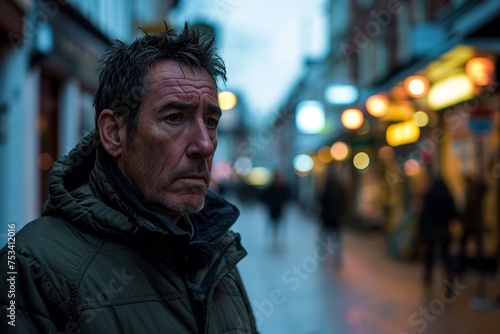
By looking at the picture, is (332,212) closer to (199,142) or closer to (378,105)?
(378,105)

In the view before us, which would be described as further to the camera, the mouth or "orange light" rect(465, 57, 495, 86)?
"orange light" rect(465, 57, 495, 86)

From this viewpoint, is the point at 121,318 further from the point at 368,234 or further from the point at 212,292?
the point at 368,234

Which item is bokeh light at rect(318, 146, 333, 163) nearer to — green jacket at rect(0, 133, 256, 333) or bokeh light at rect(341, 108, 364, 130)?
bokeh light at rect(341, 108, 364, 130)

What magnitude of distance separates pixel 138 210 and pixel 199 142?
0.81 feet

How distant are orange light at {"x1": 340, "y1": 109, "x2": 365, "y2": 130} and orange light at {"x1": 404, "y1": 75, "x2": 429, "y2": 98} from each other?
405 centimetres

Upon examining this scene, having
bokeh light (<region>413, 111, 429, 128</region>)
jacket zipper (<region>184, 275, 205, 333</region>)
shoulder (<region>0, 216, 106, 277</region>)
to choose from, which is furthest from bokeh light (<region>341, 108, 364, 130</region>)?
shoulder (<region>0, 216, 106, 277</region>)

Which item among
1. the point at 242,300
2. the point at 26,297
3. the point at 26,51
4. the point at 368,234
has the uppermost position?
the point at 26,51

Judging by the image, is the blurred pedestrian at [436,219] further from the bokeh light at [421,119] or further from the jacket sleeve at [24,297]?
the jacket sleeve at [24,297]

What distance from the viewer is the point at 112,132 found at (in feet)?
6.24

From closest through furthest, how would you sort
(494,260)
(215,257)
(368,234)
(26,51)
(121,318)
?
1. (121,318)
2. (215,257)
3. (26,51)
4. (494,260)
5. (368,234)

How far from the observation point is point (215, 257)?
6.75 feet

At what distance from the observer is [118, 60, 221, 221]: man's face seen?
1.84 meters

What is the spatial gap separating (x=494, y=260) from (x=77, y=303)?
11707 millimetres

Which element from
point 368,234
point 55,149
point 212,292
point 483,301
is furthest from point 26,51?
point 368,234
